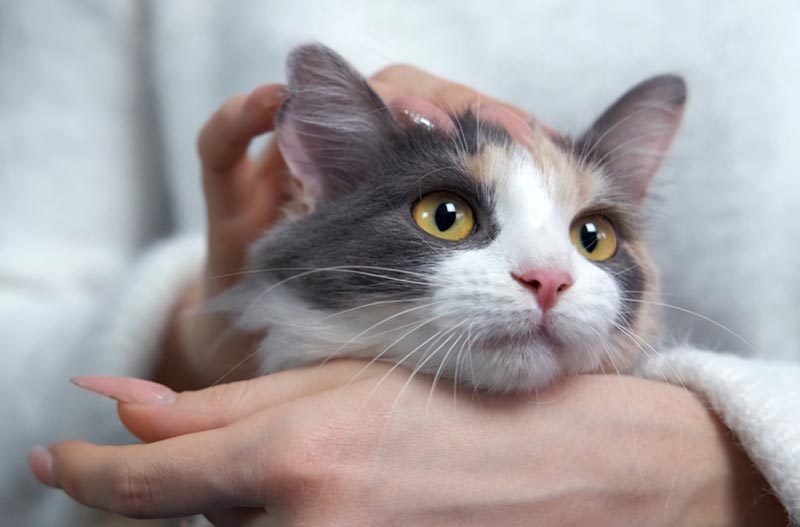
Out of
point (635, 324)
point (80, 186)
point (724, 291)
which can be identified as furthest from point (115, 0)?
point (724, 291)

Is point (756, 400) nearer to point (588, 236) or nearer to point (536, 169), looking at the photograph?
point (588, 236)

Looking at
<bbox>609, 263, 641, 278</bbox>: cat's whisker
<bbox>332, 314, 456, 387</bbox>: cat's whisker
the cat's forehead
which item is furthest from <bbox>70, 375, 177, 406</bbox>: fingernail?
<bbox>609, 263, 641, 278</bbox>: cat's whisker

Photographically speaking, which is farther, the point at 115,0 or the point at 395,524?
the point at 115,0

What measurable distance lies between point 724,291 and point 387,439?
0.84 metres

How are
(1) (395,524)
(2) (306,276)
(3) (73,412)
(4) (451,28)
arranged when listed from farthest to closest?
(4) (451,28) < (3) (73,412) < (2) (306,276) < (1) (395,524)

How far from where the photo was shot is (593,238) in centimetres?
94

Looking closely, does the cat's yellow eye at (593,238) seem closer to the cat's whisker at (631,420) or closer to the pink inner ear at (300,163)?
the cat's whisker at (631,420)

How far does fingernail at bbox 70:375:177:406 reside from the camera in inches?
34.7

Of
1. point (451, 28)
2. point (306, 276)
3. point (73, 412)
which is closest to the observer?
point (306, 276)

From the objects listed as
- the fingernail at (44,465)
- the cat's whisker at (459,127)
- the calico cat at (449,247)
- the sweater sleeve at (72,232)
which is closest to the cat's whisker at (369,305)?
the calico cat at (449,247)

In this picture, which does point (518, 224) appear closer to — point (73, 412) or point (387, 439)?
point (387, 439)

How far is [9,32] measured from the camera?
1520 millimetres

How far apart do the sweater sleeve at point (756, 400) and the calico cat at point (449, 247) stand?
0.22ft

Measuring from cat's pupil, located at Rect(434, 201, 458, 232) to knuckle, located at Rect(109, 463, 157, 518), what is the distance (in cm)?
47
